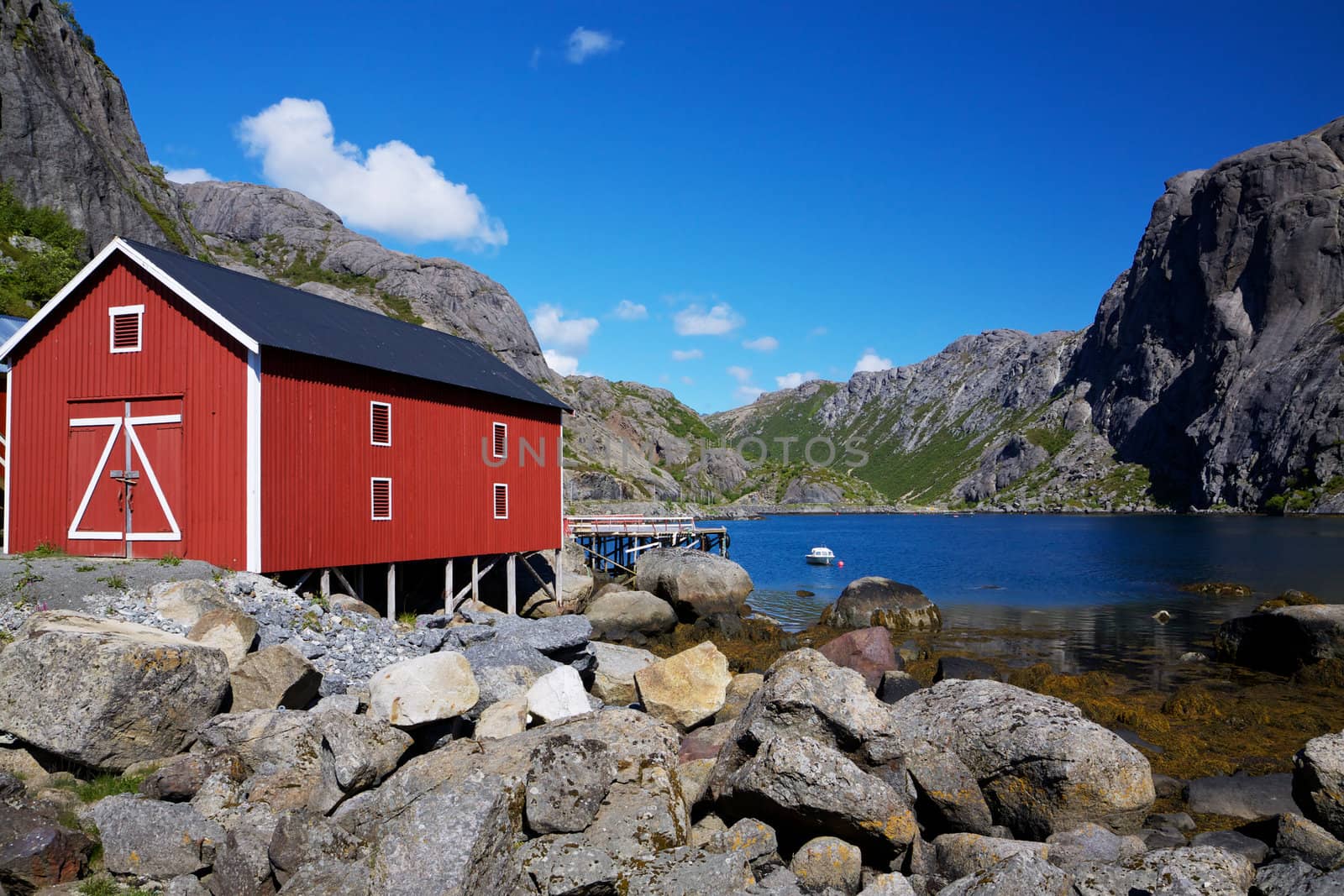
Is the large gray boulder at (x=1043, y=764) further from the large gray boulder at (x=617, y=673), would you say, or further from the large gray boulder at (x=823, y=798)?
the large gray boulder at (x=617, y=673)

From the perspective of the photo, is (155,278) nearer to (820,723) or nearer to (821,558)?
(820,723)

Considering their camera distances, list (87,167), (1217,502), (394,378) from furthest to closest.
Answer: (1217,502)
(87,167)
(394,378)

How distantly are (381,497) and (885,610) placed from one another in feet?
65.9

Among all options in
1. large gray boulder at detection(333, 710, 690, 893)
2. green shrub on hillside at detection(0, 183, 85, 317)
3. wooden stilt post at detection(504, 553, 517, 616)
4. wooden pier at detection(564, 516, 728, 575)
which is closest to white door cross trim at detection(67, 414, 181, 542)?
wooden stilt post at detection(504, 553, 517, 616)

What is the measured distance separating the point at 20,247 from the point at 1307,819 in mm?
59586

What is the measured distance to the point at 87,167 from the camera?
59.8 m

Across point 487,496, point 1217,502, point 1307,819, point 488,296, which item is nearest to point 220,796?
point 1307,819

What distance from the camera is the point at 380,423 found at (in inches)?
965

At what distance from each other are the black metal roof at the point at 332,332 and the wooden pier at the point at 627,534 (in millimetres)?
17196

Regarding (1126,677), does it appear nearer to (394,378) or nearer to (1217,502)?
(394,378)

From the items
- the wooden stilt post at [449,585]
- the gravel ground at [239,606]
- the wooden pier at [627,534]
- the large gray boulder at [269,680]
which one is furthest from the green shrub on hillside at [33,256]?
the large gray boulder at [269,680]

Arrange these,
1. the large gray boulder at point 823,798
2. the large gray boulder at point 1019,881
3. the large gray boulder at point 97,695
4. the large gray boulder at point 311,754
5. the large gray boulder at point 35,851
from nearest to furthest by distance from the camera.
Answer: the large gray boulder at point 1019,881 < the large gray boulder at point 35,851 < the large gray boulder at point 823,798 < the large gray boulder at point 311,754 < the large gray boulder at point 97,695

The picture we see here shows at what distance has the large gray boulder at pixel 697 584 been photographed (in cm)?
3638

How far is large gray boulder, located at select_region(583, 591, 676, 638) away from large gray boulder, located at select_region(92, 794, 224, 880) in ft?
72.9
